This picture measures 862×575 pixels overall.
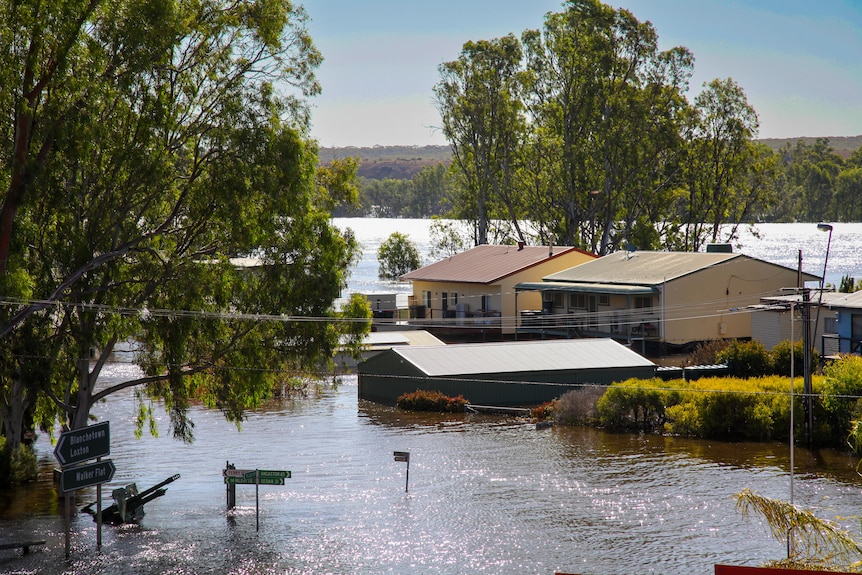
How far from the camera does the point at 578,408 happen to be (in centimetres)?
4366

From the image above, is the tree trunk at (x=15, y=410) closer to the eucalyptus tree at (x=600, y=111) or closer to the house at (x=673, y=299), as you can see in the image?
the house at (x=673, y=299)

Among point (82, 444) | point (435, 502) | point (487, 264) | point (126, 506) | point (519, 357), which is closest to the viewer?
point (82, 444)

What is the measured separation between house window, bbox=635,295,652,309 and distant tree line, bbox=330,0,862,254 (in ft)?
81.0

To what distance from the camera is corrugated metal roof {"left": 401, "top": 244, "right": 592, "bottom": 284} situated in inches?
2805

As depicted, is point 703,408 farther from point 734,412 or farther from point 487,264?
point 487,264

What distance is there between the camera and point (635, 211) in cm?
9062

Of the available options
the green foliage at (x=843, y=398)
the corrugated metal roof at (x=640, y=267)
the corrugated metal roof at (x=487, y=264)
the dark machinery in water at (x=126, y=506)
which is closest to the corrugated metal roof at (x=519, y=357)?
the corrugated metal roof at (x=640, y=267)

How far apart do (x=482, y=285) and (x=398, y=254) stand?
46642 millimetres

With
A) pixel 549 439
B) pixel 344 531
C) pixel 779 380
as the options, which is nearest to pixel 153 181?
pixel 344 531

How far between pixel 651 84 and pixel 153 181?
6315 cm

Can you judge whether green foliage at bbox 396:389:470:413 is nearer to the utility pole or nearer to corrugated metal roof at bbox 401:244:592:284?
the utility pole

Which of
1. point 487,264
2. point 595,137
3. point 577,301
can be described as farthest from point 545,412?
point 595,137

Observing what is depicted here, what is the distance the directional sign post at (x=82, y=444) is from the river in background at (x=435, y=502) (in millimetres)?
2504

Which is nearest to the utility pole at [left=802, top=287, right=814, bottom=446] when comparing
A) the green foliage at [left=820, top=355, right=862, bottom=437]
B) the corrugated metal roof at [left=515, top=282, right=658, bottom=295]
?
the green foliage at [left=820, top=355, right=862, bottom=437]
